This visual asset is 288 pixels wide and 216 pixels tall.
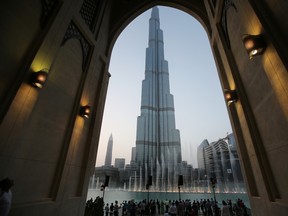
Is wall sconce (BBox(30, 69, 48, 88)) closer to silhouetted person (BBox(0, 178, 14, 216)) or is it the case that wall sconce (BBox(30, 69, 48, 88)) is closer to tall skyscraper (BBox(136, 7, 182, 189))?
silhouetted person (BBox(0, 178, 14, 216))

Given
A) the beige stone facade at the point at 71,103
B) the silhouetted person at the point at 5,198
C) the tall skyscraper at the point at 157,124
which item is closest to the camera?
the silhouetted person at the point at 5,198

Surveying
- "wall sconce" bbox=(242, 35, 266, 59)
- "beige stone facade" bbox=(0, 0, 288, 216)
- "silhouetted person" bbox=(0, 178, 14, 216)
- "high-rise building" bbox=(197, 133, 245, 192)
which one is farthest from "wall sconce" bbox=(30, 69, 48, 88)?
"high-rise building" bbox=(197, 133, 245, 192)

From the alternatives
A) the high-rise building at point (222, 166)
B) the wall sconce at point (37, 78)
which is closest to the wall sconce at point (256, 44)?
the wall sconce at point (37, 78)

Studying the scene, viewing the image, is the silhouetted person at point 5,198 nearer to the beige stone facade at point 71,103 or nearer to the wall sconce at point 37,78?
the beige stone facade at point 71,103

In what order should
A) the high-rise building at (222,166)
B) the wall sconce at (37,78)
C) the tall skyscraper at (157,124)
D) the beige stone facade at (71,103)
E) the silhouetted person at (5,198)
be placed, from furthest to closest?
the tall skyscraper at (157,124) → the high-rise building at (222,166) → the wall sconce at (37,78) → the beige stone facade at (71,103) → the silhouetted person at (5,198)

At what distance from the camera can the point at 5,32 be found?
10.4ft

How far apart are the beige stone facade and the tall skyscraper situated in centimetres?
8642

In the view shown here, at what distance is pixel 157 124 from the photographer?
132m

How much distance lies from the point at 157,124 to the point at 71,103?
12904 cm

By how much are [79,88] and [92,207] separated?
6.11 m

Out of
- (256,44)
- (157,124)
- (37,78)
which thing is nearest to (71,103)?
(37,78)

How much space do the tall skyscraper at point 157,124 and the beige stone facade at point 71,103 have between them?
86.4 meters

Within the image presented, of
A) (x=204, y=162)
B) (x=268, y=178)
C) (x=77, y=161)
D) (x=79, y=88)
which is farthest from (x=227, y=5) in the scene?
(x=204, y=162)

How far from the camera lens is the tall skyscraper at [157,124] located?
97.4 m
